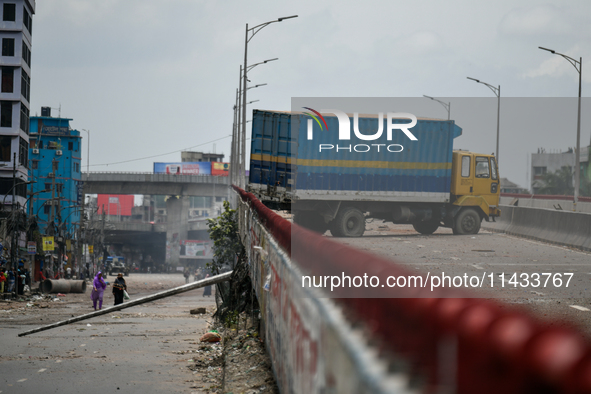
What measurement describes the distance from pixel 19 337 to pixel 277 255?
11.3m

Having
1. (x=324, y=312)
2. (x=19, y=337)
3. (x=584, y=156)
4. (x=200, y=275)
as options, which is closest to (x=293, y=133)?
(x=19, y=337)

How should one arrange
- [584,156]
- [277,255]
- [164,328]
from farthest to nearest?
[584,156] < [164,328] < [277,255]

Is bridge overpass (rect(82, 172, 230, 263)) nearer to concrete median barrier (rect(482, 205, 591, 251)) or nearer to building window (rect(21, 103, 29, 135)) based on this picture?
building window (rect(21, 103, 29, 135))

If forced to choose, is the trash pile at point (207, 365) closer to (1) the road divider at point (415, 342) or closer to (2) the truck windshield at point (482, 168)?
(1) the road divider at point (415, 342)

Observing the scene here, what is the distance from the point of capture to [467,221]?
24641mm

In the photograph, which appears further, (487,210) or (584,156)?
(584,156)

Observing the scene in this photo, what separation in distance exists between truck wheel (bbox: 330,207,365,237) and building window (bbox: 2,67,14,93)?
46191mm

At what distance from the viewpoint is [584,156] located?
11188 cm

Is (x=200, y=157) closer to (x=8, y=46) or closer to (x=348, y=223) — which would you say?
(x=8, y=46)

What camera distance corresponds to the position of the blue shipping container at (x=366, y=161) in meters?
23.0

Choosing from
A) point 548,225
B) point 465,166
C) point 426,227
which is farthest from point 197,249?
point 548,225

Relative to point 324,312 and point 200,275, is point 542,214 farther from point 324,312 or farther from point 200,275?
point 200,275

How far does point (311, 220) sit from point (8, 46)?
46.8 m

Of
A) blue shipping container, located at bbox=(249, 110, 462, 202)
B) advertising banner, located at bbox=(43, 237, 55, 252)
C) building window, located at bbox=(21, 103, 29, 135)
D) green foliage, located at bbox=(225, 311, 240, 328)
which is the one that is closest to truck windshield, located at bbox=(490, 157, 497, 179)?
blue shipping container, located at bbox=(249, 110, 462, 202)
